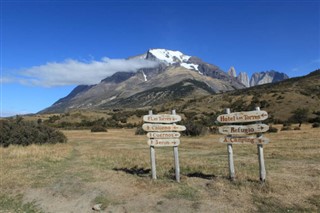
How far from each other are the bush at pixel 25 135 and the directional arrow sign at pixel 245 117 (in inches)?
739

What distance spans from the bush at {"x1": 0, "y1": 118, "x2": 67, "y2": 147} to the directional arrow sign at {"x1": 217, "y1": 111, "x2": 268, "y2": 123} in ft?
61.6

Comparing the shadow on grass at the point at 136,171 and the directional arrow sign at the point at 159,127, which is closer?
the directional arrow sign at the point at 159,127

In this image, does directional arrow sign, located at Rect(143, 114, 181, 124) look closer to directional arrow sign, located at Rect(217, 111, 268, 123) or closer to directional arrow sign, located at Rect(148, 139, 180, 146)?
directional arrow sign, located at Rect(148, 139, 180, 146)

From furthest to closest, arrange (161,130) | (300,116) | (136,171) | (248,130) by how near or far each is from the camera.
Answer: (300,116)
(136,171)
(161,130)
(248,130)

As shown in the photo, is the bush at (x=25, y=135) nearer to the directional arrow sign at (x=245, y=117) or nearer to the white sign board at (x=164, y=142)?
the white sign board at (x=164, y=142)

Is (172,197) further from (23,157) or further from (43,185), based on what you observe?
(23,157)

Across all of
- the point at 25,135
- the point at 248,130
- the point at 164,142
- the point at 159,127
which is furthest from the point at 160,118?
the point at 25,135

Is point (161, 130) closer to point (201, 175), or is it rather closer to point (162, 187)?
point (201, 175)

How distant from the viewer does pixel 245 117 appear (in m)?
11.4

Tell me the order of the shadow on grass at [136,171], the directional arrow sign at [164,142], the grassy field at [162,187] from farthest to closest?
the shadow on grass at [136,171]
the directional arrow sign at [164,142]
the grassy field at [162,187]

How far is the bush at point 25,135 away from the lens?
85.4 ft

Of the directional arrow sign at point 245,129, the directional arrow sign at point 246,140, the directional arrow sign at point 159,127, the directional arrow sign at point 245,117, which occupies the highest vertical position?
the directional arrow sign at point 245,117

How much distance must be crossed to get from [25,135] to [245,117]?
20193 mm

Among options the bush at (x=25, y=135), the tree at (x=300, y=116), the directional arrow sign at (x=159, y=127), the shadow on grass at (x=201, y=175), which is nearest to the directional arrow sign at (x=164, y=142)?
the directional arrow sign at (x=159, y=127)
